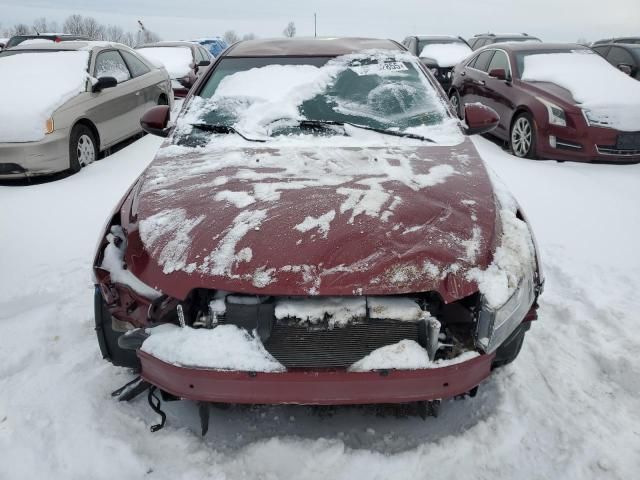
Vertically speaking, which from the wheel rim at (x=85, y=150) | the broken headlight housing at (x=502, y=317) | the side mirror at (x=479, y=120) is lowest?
the wheel rim at (x=85, y=150)

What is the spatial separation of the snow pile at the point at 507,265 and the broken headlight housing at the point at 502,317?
24mm

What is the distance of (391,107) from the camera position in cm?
321

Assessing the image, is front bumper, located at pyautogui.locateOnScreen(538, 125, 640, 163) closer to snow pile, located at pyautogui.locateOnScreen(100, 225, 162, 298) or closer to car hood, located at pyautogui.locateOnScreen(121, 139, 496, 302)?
car hood, located at pyautogui.locateOnScreen(121, 139, 496, 302)

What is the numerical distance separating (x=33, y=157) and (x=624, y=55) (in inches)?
466

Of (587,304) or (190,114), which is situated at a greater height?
(190,114)

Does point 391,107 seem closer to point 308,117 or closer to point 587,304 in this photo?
point 308,117

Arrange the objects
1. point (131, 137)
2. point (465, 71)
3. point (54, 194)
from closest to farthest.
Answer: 1. point (54, 194)
2. point (131, 137)
3. point (465, 71)

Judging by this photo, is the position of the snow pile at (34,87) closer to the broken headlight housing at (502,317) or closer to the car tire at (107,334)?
the car tire at (107,334)

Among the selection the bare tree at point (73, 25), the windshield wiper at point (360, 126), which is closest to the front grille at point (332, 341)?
the windshield wiper at point (360, 126)

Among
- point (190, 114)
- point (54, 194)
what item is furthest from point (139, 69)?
point (190, 114)

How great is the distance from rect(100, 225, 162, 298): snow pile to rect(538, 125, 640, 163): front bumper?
568 cm

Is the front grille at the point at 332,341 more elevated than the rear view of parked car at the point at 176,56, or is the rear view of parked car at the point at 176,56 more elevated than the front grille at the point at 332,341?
the rear view of parked car at the point at 176,56

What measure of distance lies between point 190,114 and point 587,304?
2.80 meters

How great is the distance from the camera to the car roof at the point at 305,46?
142 inches
